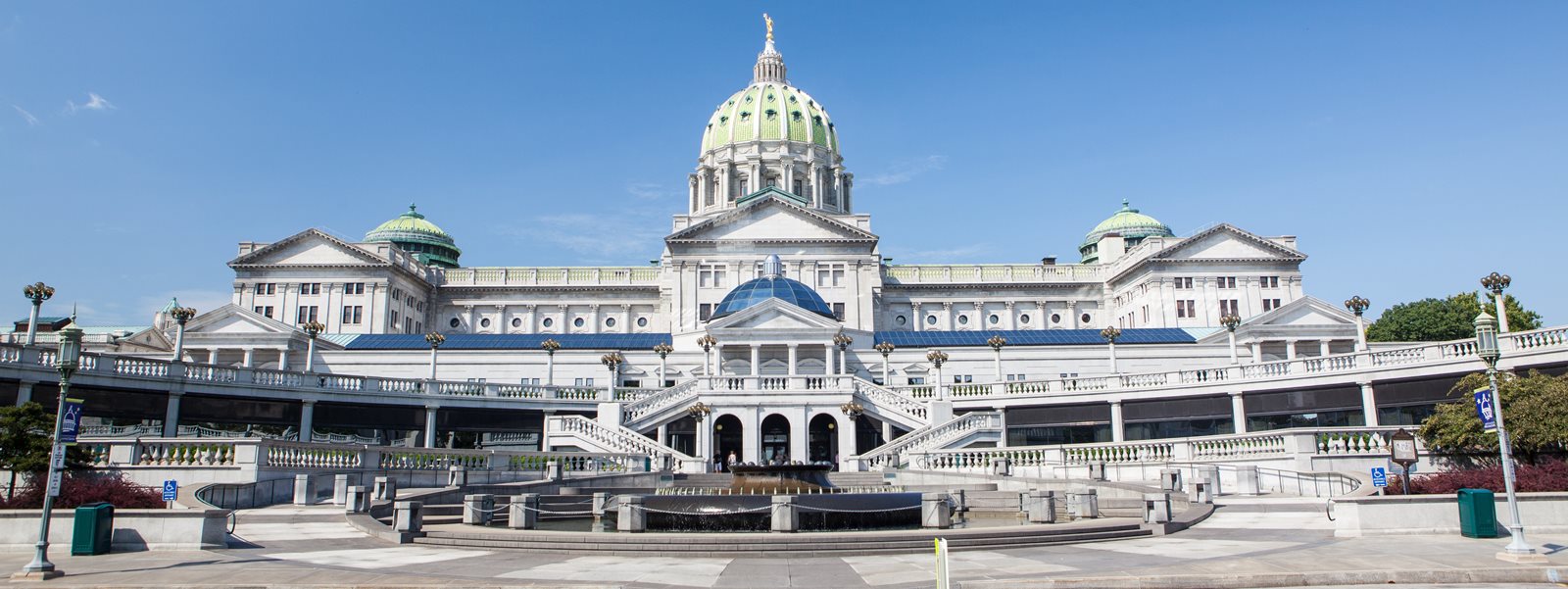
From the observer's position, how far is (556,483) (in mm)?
38406

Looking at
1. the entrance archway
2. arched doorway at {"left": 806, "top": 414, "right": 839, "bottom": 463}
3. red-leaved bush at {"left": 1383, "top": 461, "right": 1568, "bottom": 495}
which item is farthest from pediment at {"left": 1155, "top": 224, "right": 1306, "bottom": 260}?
red-leaved bush at {"left": 1383, "top": 461, "right": 1568, "bottom": 495}

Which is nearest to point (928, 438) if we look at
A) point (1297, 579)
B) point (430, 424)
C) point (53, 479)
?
point (430, 424)

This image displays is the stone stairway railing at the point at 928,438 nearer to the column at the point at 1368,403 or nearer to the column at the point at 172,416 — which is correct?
the column at the point at 1368,403

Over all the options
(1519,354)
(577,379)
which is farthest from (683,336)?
(1519,354)

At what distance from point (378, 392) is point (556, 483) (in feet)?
81.4

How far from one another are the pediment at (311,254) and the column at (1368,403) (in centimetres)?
9041

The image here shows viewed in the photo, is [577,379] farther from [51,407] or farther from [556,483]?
[556,483]

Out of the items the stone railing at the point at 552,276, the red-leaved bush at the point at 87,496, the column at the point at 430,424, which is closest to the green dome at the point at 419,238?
the stone railing at the point at 552,276

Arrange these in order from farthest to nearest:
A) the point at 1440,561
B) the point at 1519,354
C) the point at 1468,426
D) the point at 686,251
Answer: the point at 686,251 < the point at 1519,354 < the point at 1468,426 < the point at 1440,561

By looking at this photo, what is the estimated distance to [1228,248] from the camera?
113m

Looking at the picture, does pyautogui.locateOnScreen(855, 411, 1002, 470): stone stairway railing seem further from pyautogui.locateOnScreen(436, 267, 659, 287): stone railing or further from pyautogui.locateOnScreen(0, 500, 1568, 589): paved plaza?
pyautogui.locateOnScreen(436, 267, 659, 287): stone railing

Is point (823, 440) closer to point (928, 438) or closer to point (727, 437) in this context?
point (727, 437)

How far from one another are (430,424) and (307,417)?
6350mm

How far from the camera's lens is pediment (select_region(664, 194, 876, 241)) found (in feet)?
357
